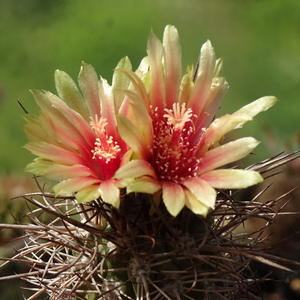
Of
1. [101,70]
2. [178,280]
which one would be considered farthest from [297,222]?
[101,70]

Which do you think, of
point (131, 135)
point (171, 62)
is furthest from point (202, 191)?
point (171, 62)

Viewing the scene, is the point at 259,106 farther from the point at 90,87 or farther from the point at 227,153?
the point at 90,87

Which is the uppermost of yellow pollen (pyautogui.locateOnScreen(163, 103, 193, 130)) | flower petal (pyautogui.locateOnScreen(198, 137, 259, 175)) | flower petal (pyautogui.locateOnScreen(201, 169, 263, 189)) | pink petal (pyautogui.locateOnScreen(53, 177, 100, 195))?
yellow pollen (pyautogui.locateOnScreen(163, 103, 193, 130))

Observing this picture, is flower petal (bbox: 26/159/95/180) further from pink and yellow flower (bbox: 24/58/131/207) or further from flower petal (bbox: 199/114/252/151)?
flower petal (bbox: 199/114/252/151)

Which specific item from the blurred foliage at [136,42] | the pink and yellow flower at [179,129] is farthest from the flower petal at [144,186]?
the blurred foliage at [136,42]

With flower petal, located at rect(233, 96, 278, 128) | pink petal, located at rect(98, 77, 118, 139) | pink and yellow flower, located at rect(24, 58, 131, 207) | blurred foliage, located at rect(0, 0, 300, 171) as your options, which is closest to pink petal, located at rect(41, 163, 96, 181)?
pink and yellow flower, located at rect(24, 58, 131, 207)

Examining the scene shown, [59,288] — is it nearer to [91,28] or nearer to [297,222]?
[297,222]
